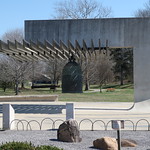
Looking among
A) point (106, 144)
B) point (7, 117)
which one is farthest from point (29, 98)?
point (106, 144)

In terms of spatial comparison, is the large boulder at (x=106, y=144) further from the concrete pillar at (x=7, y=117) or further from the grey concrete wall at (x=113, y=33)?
the grey concrete wall at (x=113, y=33)

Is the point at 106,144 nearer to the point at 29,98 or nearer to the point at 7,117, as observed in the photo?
the point at 7,117

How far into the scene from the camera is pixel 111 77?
61250 mm

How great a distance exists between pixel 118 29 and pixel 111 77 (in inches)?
1644

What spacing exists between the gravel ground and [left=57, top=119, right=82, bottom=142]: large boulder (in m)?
0.21

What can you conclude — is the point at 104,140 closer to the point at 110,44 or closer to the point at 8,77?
the point at 110,44

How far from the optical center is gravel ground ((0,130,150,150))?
9.35 m

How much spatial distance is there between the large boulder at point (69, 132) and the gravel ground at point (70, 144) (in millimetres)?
214

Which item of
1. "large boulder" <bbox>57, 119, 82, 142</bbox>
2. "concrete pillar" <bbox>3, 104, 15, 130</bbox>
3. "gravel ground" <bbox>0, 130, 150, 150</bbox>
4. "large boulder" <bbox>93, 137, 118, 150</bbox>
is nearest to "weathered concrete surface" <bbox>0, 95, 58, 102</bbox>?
"concrete pillar" <bbox>3, 104, 15, 130</bbox>

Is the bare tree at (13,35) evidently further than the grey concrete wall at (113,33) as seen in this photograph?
Yes

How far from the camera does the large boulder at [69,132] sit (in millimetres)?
9914

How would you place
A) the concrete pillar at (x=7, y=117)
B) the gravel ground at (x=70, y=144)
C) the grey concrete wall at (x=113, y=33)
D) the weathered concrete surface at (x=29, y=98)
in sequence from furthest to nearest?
the weathered concrete surface at (x=29, y=98) → the grey concrete wall at (x=113, y=33) → the concrete pillar at (x=7, y=117) → the gravel ground at (x=70, y=144)

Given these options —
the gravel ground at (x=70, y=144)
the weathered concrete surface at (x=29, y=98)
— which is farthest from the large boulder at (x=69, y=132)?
the weathered concrete surface at (x=29, y=98)

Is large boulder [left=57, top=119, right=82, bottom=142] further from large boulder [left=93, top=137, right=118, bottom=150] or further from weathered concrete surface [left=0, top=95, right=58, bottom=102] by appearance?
weathered concrete surface [left=0, top=95, right=58, bottom=102]
